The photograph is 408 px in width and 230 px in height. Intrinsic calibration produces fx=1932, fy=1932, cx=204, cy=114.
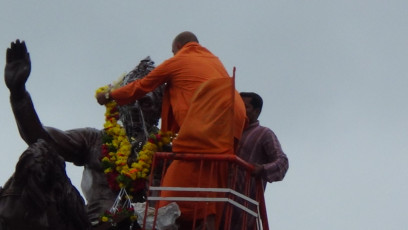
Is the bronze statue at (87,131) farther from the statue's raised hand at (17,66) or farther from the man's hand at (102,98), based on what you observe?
the man's hand at (102,98)

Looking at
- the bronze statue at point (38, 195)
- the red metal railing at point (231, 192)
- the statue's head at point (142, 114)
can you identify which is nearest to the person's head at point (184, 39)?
the statue's head at point (142, 114)

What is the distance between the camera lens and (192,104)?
1859 cm

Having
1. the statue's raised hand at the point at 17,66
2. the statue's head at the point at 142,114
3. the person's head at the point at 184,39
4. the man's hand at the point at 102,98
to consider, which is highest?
the person's head at the point at 184,39

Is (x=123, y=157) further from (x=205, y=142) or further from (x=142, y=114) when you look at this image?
(x=205, y=142)

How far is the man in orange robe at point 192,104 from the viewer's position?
1828cm

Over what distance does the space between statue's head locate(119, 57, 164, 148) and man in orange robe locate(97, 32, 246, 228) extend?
0.30 metres

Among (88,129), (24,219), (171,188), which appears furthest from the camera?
(88,129)

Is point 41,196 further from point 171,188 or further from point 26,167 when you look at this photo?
point 171,188

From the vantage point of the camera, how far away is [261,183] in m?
18.7

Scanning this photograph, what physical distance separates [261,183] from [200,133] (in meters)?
0.85

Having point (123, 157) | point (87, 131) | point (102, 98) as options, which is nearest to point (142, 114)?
point (102, 98)

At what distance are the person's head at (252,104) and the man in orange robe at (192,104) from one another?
0.37 meters

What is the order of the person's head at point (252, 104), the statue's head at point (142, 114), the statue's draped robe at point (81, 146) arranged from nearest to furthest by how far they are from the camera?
the statue's draped robe at point (81, 146) < the person's head at point (252, 104) < the statue's head at point (142, 114)

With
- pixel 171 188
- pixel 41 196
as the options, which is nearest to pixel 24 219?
pixel 41 196
